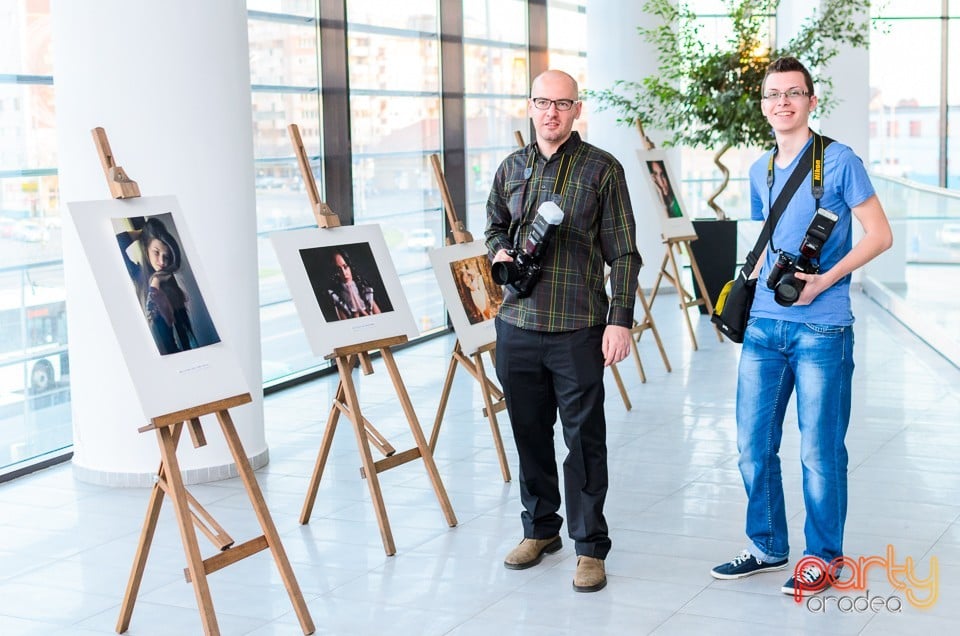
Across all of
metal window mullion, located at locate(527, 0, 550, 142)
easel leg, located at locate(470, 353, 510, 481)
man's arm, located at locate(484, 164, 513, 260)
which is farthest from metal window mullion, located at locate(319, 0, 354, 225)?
man's arm, located at locate(484, 164, 513, 260)

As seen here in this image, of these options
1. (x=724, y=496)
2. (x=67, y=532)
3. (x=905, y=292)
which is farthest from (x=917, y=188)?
(x=67, y=532)

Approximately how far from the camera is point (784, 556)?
426 cm

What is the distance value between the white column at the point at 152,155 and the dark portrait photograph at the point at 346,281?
916mm

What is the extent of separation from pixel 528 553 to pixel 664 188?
549cm

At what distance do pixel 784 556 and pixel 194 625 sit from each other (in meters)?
2.02

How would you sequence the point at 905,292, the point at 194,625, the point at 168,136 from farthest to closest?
the point at 905,292, the point at 168,136, the point at 194,625

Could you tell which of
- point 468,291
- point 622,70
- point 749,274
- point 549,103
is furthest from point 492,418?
point 622,70

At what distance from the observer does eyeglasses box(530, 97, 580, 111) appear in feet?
13.2

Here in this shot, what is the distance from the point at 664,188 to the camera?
942 cm

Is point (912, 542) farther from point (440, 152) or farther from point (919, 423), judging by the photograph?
point (440, 152)

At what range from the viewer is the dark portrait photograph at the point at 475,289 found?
19.0 ft

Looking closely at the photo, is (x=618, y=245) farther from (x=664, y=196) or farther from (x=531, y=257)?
(x=664, y=196)

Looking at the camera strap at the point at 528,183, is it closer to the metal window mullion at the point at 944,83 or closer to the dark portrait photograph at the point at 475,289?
the dark portrait photograph at the point at 475,289

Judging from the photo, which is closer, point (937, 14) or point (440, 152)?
point (440, 152)
